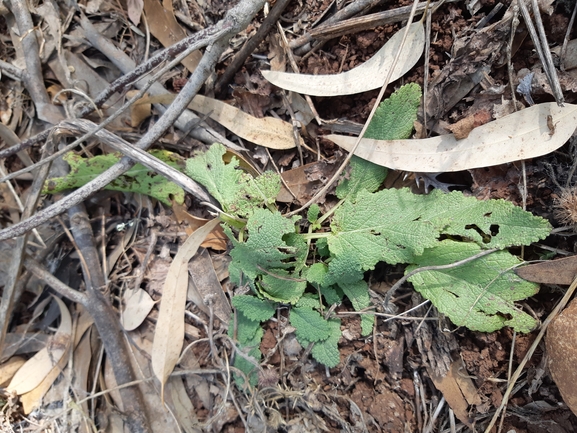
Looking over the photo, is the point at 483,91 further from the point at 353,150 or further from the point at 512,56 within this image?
the point at 353,150

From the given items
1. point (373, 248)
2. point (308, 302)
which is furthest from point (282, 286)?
Answer: point (373, 248)

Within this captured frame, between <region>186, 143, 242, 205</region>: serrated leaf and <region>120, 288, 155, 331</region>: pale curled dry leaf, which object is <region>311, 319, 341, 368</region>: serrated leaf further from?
<region>120, 288, 155, 331</region>: pale curled dry leaf

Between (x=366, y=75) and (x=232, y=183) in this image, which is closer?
(x=366, y=75)

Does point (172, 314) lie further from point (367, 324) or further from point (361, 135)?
point (361, 135)

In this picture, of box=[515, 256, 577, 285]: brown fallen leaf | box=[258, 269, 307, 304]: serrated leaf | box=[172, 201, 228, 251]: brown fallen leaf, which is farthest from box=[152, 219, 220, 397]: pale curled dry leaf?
box=[515, 256, 577, 285]: brown fallen leaf

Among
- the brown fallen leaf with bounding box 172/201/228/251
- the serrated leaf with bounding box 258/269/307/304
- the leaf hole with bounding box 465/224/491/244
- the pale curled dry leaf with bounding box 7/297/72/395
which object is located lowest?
the pale curled dry leaf with bounding box 7/297/72/395

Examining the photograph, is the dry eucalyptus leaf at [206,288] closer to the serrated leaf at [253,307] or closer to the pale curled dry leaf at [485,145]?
the serrated leaf at [253,307]

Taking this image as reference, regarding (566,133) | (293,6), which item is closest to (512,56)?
(566,133)
